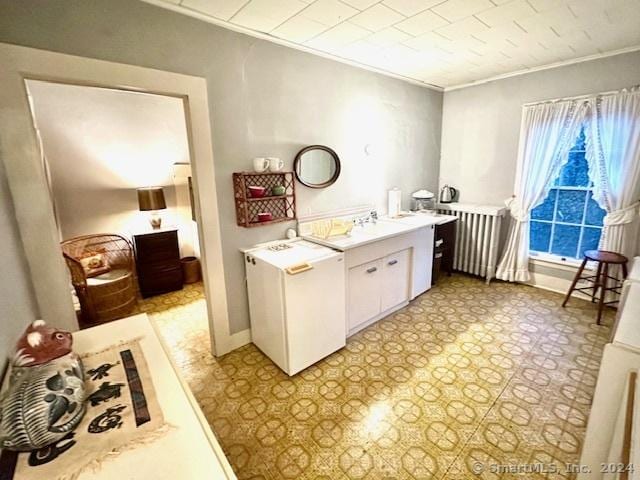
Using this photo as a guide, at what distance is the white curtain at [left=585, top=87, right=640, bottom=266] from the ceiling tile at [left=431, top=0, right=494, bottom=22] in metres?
1.85

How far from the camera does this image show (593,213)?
305cm

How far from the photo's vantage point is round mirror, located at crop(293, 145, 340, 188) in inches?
102

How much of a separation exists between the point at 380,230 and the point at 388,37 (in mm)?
1573

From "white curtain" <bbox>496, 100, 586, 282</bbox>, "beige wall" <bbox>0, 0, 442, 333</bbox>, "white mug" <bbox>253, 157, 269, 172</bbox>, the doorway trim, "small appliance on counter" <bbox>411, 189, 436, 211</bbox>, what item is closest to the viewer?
the doorway trim

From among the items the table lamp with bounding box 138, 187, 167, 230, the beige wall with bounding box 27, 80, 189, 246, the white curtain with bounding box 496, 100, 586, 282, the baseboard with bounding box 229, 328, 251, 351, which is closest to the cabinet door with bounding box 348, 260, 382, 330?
the baseboard with bounding box 229, 328, 251, 351

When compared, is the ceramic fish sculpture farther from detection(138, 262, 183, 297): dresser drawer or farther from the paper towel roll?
the paper towel roll

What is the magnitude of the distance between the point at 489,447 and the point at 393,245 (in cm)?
160

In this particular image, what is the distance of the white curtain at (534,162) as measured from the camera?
2951 millimetres

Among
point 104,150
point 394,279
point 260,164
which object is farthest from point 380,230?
point 104,150

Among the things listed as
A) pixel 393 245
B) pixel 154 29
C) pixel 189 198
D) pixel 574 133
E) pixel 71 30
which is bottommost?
pixel 393 245

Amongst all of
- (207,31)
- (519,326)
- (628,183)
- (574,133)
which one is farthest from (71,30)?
→ (628,183)

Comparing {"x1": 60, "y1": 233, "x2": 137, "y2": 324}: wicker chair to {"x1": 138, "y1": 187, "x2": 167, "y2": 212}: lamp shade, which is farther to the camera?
{"x1": 138, "y1": 187, "x2": 167, "y2": 212}: lamp shade

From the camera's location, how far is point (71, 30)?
153cm

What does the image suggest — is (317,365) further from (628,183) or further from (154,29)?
(628,183)
